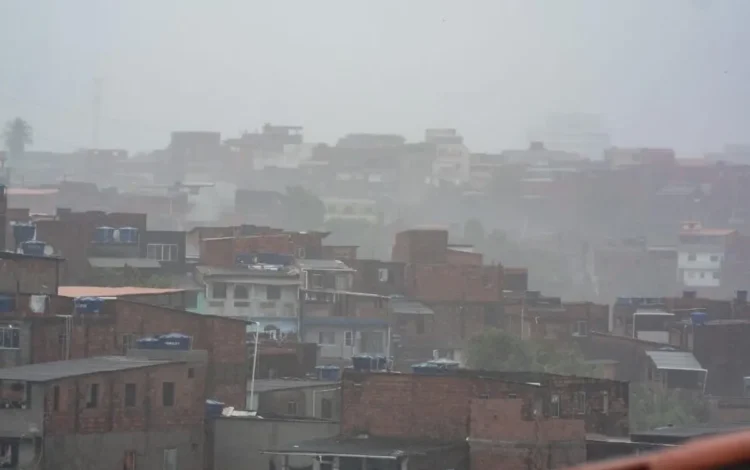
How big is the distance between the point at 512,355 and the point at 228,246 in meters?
4.36

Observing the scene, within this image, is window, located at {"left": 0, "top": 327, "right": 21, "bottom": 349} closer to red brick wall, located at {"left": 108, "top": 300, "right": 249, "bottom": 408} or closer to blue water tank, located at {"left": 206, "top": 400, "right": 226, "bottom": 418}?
red brick wall, located at {"left": 108, "top": 300, "right": 249, "bottom": 408}

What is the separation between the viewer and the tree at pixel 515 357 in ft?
Answer: 64.8

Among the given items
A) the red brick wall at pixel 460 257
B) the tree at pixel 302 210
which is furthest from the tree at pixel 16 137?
the red brick wall at pixel 460 257

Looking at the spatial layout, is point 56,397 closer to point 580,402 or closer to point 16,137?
point 580,402

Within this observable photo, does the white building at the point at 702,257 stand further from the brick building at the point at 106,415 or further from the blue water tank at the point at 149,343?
the brick building at the point at 106,415

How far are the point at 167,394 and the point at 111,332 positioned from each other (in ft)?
8.38

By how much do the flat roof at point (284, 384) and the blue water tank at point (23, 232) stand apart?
6354mm

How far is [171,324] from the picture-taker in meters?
13.3

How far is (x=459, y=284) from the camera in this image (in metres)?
24.9

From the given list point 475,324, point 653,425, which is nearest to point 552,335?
point 475,324

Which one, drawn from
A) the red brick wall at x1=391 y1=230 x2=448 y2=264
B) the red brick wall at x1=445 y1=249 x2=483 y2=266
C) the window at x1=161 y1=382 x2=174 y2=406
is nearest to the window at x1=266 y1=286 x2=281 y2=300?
the red brick wall at x1=391 y1=230 x2=448 y2=264

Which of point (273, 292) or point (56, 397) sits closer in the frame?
point (56, 397)

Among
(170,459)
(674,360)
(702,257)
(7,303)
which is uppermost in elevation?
(702,257)

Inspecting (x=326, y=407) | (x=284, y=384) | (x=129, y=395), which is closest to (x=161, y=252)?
(x=284, y=384)
